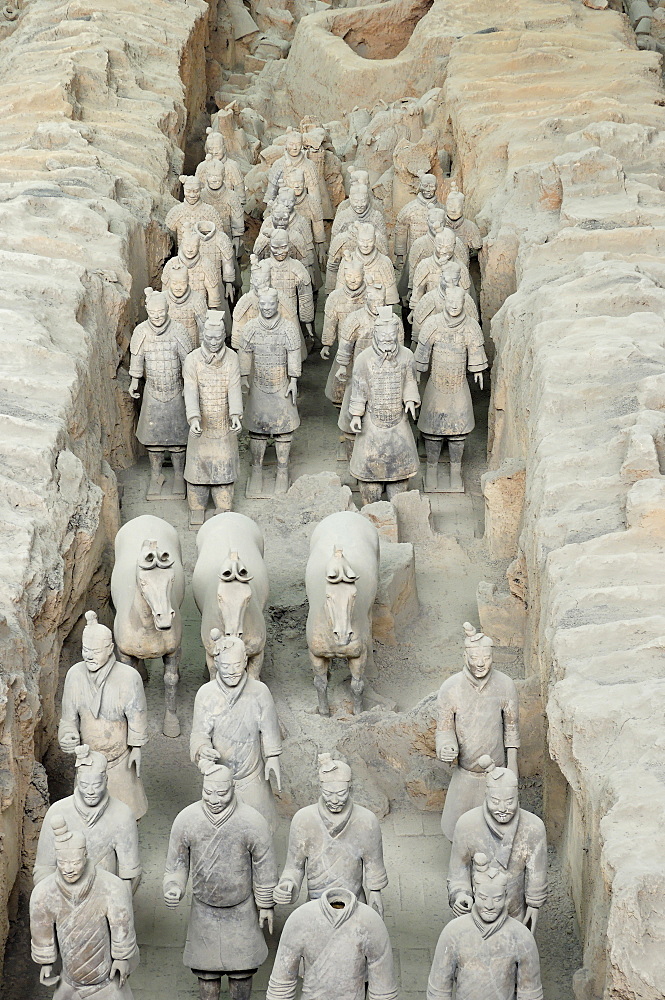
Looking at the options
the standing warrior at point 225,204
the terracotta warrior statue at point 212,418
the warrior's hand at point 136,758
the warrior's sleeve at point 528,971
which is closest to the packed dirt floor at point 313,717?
the terracotta warrior statue at point 212,418

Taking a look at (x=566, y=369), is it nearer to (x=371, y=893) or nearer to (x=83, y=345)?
(x=83, y=345)

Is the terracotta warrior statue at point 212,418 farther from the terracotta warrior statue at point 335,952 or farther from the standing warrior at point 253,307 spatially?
the terracotta warrior statue at point 335,952

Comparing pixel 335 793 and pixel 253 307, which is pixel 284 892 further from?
pixel 253 307

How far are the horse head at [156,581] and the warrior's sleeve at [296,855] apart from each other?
200cm

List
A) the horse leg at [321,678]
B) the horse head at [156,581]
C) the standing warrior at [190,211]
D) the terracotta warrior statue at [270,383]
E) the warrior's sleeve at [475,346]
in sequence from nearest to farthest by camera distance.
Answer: the horse head at [156,581], the horse leg at [321,678], the terracotta warrior statue at [270,383], the warrior's sleeve at [475,346], the standing warrior at [190,211]

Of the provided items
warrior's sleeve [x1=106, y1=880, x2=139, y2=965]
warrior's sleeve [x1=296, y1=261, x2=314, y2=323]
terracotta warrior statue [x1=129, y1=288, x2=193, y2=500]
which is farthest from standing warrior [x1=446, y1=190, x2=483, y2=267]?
warrior's sleeve [x1=106, y1=880, x2=139, y2=965]

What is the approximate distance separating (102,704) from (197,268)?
5.05 metres

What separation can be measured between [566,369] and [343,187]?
6.40 meters

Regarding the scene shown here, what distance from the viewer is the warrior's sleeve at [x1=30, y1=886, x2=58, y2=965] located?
7.22 metres

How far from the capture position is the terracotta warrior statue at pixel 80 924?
7184 mm

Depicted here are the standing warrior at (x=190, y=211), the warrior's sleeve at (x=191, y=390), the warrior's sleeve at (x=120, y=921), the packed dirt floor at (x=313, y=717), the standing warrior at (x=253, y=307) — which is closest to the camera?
the warrior's sleeve at (x=120, y=921)

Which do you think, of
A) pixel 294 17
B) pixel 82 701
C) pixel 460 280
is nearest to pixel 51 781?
pixel 82 701

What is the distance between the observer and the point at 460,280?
41.1ft

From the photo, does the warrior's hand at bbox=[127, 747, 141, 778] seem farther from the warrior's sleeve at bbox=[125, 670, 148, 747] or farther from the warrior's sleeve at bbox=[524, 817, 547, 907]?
the warrior's sleeve at bbox=[524, 817, 547, 907]
